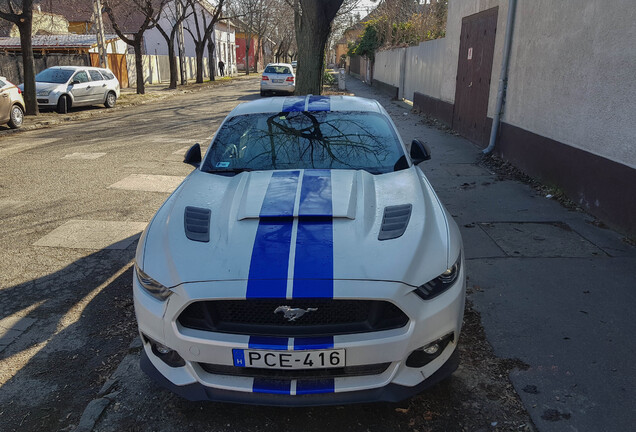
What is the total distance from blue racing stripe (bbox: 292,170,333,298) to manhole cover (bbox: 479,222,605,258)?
106 inches

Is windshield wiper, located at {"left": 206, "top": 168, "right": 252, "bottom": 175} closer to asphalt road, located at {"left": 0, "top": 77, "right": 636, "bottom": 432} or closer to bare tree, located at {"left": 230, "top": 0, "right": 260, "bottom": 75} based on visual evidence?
asphalt road, located at {"left": 0, "top": 77, "right": 636, "bottom": 432}

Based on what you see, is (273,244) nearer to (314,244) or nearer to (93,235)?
(314,244)

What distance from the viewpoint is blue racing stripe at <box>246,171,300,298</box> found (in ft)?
7.72

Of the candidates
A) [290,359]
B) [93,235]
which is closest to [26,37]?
[93,235]

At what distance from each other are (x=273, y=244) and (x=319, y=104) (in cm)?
223

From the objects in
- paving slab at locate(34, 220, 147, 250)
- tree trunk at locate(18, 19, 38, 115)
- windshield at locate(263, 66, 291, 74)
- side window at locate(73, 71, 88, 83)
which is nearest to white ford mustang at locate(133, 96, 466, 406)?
paving slab at locate(34, 220, 147, 250)

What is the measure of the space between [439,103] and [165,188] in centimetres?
950

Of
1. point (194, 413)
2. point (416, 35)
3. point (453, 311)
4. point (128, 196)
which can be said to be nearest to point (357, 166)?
point (453, 311)

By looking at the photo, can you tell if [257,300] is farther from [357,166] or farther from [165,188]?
[165,188]

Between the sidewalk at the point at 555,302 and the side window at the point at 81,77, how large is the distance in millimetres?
15807

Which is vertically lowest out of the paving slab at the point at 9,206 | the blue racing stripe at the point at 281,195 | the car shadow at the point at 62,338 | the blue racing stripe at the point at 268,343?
the car shadow at the point at 62,338

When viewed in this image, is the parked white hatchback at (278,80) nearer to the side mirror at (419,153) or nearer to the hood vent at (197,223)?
the side mirror at (419,153)

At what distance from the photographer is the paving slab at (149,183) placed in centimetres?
750

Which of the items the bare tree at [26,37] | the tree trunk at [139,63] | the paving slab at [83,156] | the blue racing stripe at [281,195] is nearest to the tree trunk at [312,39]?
the paving slab at [83,156]
